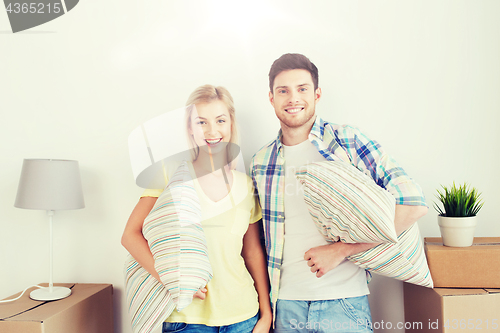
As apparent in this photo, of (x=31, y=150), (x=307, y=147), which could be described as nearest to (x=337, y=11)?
(x=307, y=147)

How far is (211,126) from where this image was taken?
3.76 ft

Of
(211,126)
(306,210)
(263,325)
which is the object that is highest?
(211,126)

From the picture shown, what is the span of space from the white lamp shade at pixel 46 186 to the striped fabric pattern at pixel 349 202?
0.92m

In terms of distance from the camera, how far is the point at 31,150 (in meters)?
1.45

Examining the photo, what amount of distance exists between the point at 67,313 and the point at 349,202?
1.04 m

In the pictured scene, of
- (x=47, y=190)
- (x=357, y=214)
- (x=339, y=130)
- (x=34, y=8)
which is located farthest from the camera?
(x=34, y=8)

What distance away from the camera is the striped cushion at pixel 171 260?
35.4 inches

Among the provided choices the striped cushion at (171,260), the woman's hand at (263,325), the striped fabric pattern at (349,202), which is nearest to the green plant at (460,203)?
the striped fabric pattern at (349,202)

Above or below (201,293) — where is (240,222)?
above

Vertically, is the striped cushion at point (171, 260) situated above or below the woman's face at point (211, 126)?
below

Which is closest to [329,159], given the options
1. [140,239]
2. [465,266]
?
→ [465,266]

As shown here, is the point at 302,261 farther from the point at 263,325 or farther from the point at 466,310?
the point at 466,310

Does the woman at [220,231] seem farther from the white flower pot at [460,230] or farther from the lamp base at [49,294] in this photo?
the white flower pot at [460,230]

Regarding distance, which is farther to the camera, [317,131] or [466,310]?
[317,131]
